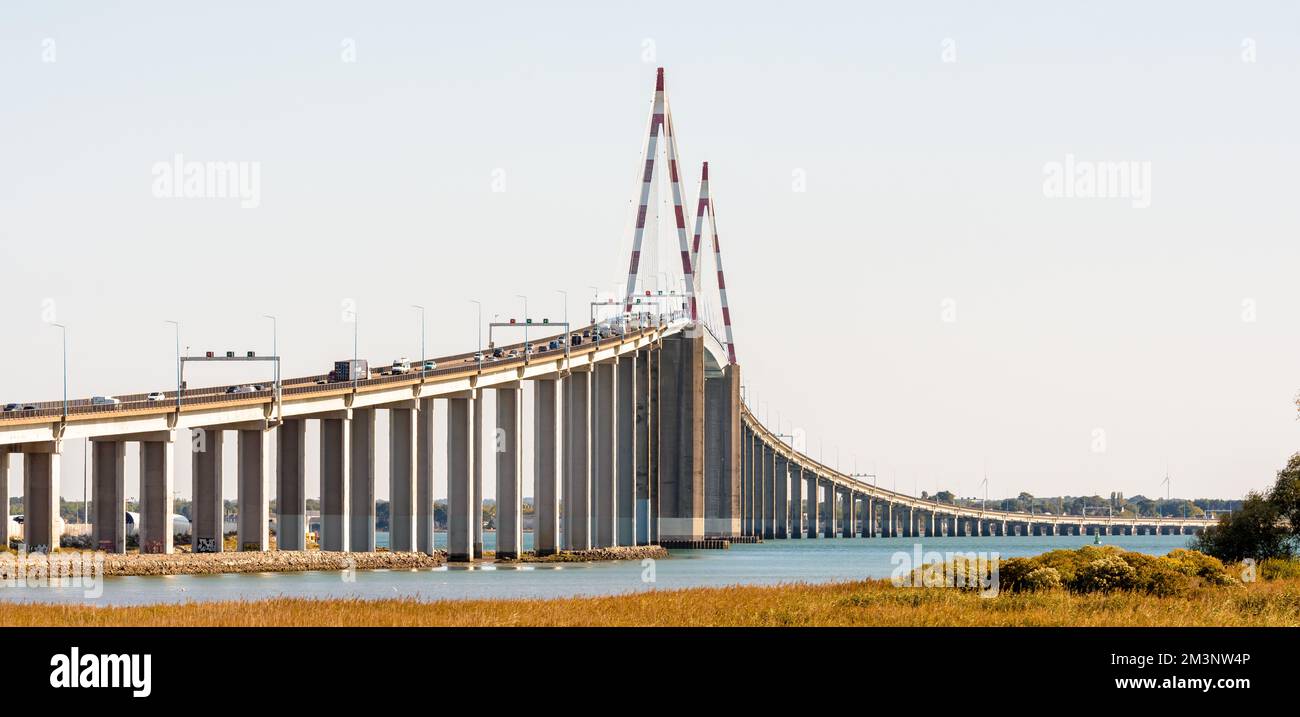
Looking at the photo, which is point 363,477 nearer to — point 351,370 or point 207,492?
point 351,370

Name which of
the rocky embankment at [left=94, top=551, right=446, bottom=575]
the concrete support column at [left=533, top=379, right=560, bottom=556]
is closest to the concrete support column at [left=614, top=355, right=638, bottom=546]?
the concrete support column at [left=533, top=379, right=560, bottom=556]

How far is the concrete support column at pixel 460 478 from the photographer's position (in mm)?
95250

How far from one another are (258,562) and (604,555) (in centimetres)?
3813

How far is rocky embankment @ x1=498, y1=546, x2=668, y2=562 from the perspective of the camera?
350 ft

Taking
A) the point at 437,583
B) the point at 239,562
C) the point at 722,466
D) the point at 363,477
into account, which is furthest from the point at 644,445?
the point at 437,583

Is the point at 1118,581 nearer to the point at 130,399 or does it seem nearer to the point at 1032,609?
the point at 1032,609

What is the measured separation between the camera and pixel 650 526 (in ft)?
434

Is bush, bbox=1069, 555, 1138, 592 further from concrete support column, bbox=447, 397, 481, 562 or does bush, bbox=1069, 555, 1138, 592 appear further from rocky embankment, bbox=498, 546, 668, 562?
rocky embankment, bbox=498, 546, 668, 562

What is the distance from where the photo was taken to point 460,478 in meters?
95.3

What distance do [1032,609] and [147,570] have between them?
41866mm

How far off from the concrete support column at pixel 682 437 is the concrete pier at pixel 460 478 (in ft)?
142

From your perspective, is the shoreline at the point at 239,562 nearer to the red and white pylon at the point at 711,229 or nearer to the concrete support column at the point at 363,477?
the concrete support column at the point at 363,477
